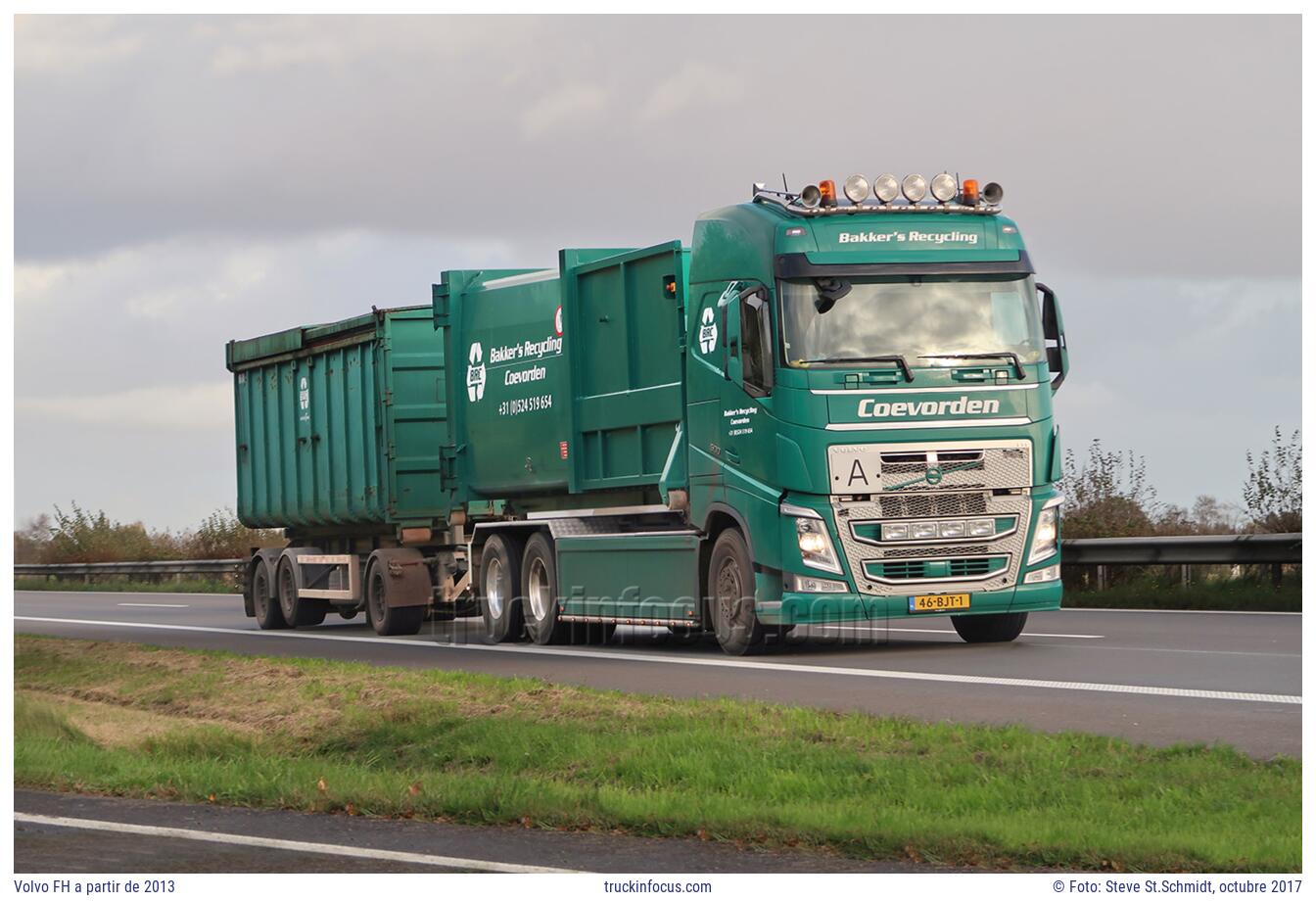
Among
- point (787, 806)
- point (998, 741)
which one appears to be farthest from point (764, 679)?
point (787, 806)

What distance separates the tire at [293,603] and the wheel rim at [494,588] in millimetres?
4916

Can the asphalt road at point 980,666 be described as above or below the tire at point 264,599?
below

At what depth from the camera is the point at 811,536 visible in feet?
56.2

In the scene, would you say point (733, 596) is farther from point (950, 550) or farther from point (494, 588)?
point (494, 588)

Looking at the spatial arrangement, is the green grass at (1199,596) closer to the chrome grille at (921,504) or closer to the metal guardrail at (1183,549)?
the metal guardrail at (1183,549)

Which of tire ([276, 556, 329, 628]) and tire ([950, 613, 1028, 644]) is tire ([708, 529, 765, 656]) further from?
tire ([276, 556, 329, 628])

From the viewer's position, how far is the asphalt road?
12570mm

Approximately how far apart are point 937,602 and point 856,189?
11.8 feet

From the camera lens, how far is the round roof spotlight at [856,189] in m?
17.8

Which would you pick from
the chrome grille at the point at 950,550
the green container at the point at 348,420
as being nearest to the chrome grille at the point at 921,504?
the chrome grille at the point at 950,550

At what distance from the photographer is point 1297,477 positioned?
24188mm

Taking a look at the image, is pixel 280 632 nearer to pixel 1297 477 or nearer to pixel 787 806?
pixel 1297 477

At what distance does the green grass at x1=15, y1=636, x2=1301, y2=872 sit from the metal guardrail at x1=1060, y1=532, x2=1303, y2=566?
11.1 metres

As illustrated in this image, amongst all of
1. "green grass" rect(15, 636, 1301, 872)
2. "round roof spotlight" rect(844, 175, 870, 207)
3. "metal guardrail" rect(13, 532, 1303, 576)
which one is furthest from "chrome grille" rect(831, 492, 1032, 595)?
"metal guardrail" rect(13, 532, 1303, 576)
